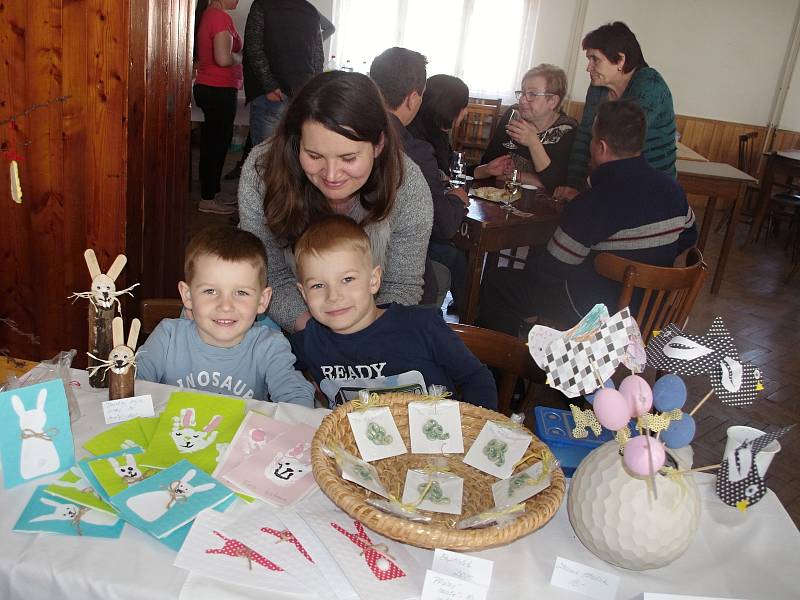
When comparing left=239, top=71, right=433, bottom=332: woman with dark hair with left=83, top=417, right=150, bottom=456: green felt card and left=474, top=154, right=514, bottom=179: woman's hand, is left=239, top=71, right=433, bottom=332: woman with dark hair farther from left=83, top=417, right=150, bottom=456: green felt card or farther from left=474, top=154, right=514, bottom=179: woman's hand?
left=474, top=154, right=514, bottom=179: woman's hand

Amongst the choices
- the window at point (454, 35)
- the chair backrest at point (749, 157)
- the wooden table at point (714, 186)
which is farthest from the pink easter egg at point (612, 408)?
the window at point (454, 35)

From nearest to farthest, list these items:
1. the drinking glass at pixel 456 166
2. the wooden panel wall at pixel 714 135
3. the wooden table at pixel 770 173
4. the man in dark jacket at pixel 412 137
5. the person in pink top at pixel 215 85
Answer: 1. the man in dark jacket at pixel 412 137
2. the drinking glass at pixel 456 166
3. the person in pink top at pixel 215 85
4. the wooden table at pixel 770 173
5. the wooden panel wall at pixel 714 135

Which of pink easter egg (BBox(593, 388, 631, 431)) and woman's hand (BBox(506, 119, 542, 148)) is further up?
woman's hand (BBox(506, 119, 542, 148))

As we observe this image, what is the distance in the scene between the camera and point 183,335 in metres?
1.59

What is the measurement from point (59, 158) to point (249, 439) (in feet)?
4.52

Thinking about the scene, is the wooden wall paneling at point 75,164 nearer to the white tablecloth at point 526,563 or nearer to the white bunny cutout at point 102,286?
the white bunny cutout at point 102,286

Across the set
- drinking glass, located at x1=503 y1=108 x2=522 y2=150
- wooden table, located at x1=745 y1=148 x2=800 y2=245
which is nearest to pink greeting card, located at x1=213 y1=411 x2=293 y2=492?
drinking glass, located at x1=503 y1=108 x2=522 y2=150

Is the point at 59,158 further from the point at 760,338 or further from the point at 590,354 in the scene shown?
the point at 760,338

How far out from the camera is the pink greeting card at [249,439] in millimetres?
1137

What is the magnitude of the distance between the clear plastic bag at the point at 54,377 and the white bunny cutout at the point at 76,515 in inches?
8.0

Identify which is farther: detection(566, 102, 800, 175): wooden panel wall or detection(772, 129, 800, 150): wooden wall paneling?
detection(566, 102, 800, 175): wooden panel wall

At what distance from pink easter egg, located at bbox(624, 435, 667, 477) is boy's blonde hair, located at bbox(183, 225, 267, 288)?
3.09ft

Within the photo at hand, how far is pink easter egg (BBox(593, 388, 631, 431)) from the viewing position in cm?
92

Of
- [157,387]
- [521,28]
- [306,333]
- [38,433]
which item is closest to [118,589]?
[38,433]
